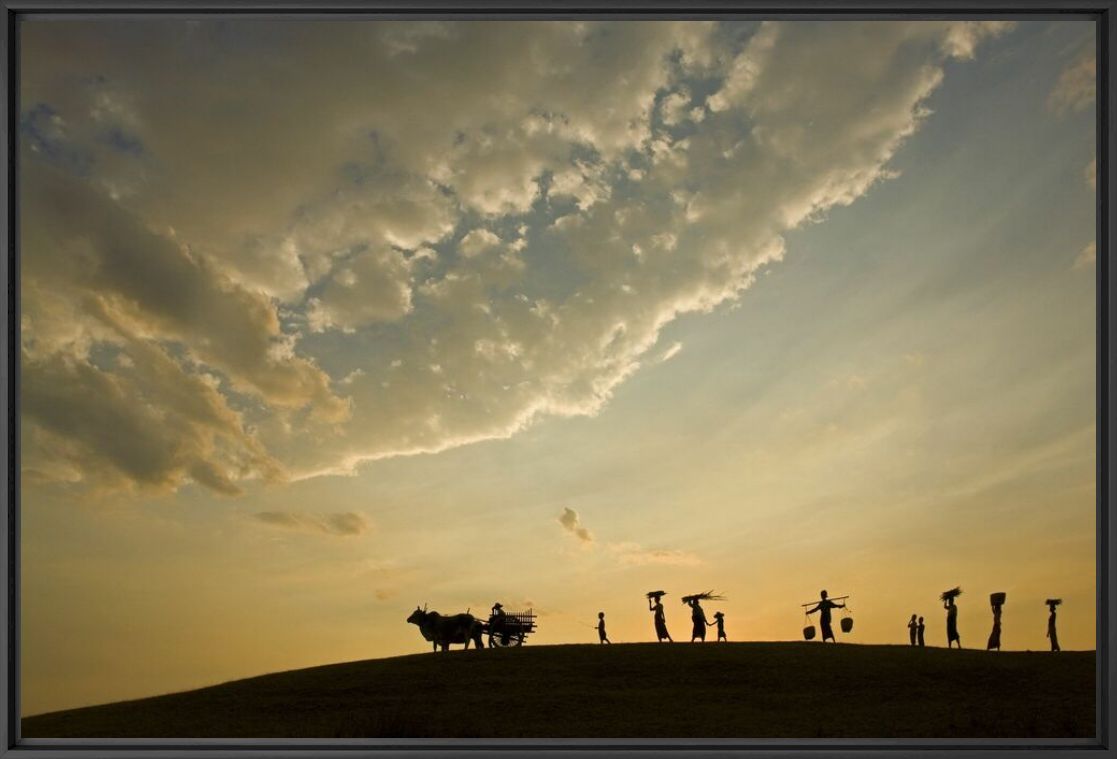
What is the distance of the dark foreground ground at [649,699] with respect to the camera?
321 inches

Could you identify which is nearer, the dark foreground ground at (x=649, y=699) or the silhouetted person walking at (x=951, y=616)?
the dark foreground ground at (x=649, y=699)

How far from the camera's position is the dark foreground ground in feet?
26.8

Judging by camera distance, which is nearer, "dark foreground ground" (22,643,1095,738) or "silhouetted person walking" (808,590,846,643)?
"dark foreground ground" (22,643,1095,738)

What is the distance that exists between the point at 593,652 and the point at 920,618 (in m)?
5.92

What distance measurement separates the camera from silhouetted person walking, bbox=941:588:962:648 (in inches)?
488

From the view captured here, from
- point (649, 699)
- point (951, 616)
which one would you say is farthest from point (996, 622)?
point (649, 699)

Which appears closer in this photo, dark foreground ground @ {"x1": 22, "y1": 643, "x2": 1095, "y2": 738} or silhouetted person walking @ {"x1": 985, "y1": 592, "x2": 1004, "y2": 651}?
dark foreground ground @ {"x1": 22, "y1": 643, "x2": 1095, "y2": 738}

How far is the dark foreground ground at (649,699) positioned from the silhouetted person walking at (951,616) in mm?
718

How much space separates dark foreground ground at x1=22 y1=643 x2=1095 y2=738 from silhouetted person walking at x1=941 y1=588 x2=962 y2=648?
0.72m

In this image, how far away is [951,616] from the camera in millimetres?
12852

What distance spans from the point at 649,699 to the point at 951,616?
5.62 meters
